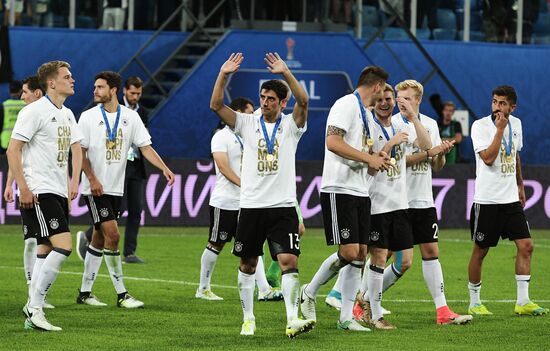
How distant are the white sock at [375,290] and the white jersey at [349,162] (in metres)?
0.85

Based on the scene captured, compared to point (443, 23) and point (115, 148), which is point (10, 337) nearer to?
point (115, 148)

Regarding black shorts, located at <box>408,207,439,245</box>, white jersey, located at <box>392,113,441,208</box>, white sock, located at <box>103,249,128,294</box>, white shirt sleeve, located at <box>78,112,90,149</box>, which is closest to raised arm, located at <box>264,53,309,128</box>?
white jersey, located at <box>392,113,441,208</box>

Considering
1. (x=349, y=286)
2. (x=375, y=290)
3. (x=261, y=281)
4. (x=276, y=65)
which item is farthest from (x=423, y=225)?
(x=276, y=65)

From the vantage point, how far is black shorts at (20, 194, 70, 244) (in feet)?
40.0

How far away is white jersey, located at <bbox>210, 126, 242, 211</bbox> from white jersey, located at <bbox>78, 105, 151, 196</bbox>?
3.45ft

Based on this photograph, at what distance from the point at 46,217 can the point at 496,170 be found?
4.55 metres

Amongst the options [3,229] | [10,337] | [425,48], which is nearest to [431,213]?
[10,337]

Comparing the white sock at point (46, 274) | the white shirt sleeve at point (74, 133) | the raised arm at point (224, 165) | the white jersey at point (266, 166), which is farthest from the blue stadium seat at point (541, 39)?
the white sock at point (46, 274)

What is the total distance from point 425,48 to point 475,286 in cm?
1800

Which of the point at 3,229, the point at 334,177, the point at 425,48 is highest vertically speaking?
the point at 425,48

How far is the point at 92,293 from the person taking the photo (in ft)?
49.9

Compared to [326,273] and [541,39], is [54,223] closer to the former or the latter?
[326,273]

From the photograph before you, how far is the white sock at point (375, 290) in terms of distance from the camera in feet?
41.8

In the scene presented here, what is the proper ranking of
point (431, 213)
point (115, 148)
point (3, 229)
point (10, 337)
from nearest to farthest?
point (10, 337), point (431, 213), point (115, 148), point (3, 229)
